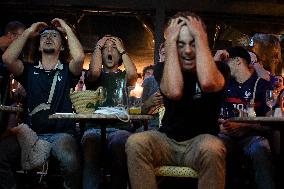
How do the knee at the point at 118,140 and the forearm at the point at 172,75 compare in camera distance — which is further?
the knee at the point at 118,140

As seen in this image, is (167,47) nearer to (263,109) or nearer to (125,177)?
(125,177)

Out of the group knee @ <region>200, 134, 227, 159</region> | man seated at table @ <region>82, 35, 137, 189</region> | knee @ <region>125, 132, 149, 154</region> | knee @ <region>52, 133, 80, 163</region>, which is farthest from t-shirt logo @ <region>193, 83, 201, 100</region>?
knee @ <region>52, 133, 80, 163</region>

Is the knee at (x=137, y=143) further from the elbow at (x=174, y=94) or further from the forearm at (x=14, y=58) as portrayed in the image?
the forearm at (x=14, y=58)

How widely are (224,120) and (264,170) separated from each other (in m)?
0.63

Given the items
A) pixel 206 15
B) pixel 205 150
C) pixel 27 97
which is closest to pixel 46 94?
pixel 27 97

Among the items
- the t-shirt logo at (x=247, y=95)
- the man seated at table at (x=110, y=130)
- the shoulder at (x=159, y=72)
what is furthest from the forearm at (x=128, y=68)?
the shoulder at (x=159, y=72)

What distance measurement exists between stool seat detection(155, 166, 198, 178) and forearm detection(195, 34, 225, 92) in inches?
21.8

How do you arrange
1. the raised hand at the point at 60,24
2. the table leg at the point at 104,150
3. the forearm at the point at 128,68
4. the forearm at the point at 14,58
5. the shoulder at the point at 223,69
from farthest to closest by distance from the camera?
the forearm at the point at 128,68 < the raised hand at the point at 60,24 < the forearm at the point at 14,58 < the table leg at the point at 104,150 < the shoulder at the point at 223,69

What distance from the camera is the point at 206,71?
2701mm

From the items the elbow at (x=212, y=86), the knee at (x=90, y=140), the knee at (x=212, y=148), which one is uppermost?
the elbow at (x=212, y=86)

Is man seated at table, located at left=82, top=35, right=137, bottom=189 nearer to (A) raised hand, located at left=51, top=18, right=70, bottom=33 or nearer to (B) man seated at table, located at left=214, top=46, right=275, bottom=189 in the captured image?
A: (A) raised hand, located at left=51, top=18, right=70, bottom=33

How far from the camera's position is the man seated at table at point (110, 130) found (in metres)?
3.53

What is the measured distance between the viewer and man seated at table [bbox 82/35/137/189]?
139 inches

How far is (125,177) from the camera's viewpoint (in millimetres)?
3531
